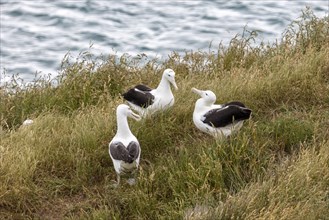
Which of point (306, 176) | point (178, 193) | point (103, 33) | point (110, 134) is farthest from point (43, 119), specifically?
point (103, 33)

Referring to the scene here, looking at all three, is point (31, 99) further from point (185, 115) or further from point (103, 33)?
point (103, 33)

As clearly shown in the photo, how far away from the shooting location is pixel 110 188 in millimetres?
6832

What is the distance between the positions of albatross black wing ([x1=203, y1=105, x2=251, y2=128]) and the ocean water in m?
9.01

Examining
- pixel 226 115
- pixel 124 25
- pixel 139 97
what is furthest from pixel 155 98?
pixel 124 25

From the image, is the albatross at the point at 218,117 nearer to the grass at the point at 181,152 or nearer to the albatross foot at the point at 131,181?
the grass at the point at 181,152

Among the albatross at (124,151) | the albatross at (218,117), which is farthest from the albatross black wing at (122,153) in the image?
the albatross at (218,117)

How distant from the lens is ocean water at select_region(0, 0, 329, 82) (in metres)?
17.0

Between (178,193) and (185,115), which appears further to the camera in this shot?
(185,115)

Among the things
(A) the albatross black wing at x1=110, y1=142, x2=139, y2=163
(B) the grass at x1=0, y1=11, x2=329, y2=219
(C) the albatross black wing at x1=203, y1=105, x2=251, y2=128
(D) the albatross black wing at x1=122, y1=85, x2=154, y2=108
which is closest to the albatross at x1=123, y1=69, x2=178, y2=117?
(D) the albatross black wing at x1=122, y1=85, x2=154, y2=108

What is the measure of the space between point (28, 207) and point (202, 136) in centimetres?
198

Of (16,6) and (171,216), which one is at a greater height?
(171,216)

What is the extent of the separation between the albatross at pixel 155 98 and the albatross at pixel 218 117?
497 mm

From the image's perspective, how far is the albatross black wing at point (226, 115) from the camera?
691cm

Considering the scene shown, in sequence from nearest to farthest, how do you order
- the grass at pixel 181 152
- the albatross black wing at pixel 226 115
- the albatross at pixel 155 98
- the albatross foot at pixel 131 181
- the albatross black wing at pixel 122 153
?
the grass at pixel 181 152 → the albatross black wing at pixel 122 153 → the albatross foot at pixel 131 181 → the albatross black wing at pixel 226 115 → the albatross at pixel 155 98
